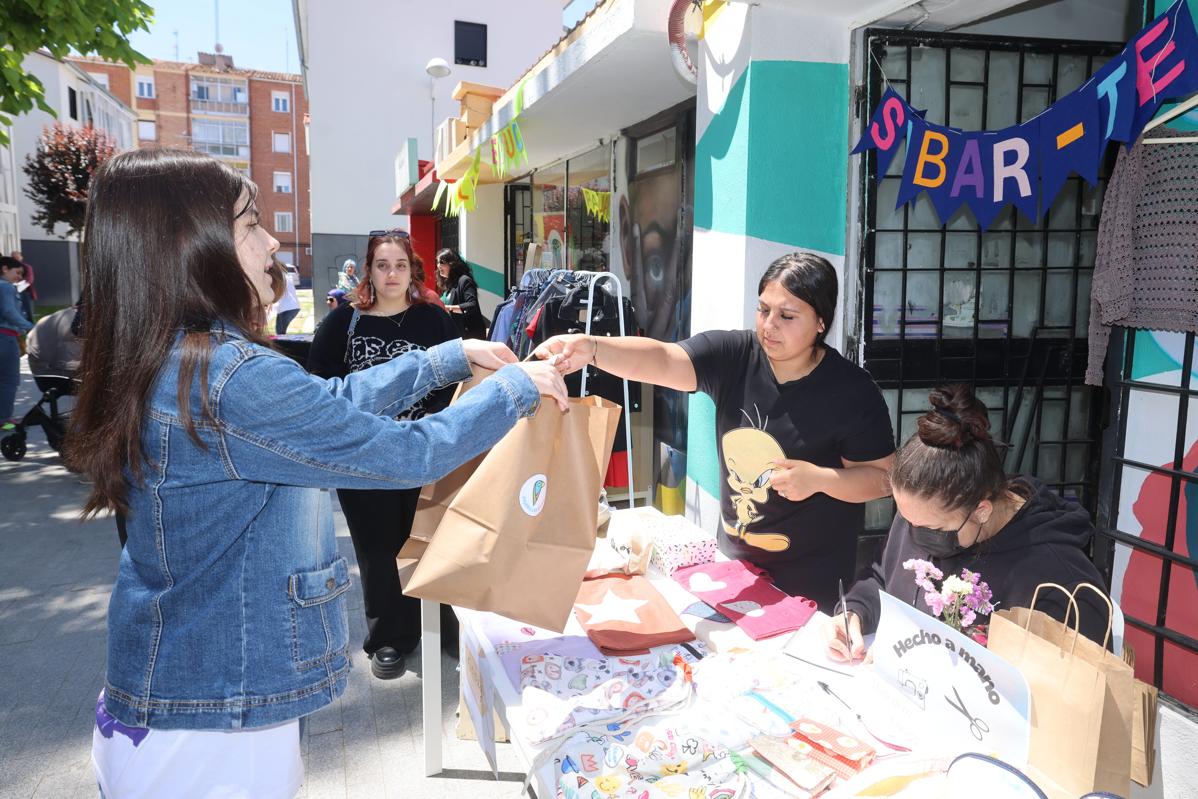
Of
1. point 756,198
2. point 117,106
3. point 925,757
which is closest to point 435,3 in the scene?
point 756,198

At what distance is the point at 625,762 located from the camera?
4.57ft

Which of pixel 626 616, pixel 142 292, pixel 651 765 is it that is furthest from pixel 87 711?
pixel 651 765

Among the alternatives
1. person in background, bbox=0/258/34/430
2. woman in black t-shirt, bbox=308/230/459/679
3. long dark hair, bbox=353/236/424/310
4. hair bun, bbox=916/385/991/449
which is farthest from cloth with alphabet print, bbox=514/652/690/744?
person in background, bbox=0/258/34/430

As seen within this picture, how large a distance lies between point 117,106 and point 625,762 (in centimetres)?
5192

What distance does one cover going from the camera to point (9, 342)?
7402mm

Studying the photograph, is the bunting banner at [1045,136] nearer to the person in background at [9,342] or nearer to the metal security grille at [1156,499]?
the metal security grille at [1156,499]

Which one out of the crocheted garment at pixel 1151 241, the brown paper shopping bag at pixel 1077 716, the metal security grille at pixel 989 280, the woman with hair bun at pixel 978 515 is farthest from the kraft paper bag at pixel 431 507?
the crocheted garment at pixel 1151 241

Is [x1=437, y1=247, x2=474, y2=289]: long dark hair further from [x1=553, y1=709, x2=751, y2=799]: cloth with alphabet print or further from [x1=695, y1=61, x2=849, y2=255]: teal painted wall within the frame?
[x1=553, y1=709, x2=751, y2=799]: cloth with alphabet print

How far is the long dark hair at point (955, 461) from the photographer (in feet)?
5.65

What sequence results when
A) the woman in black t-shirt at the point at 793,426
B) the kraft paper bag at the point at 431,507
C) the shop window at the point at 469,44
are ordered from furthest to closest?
the shop window at the point at 469,44 < the woman in black t-shirt at the point at 793,426 < the kraft paper bag at the point at 431,507

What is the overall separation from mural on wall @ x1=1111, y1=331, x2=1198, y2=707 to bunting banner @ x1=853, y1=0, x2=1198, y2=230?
0.70m

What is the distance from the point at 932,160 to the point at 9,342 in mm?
8225

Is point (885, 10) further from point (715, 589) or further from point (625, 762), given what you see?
point (625, 762)

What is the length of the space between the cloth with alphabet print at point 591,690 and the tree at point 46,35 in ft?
19.1
